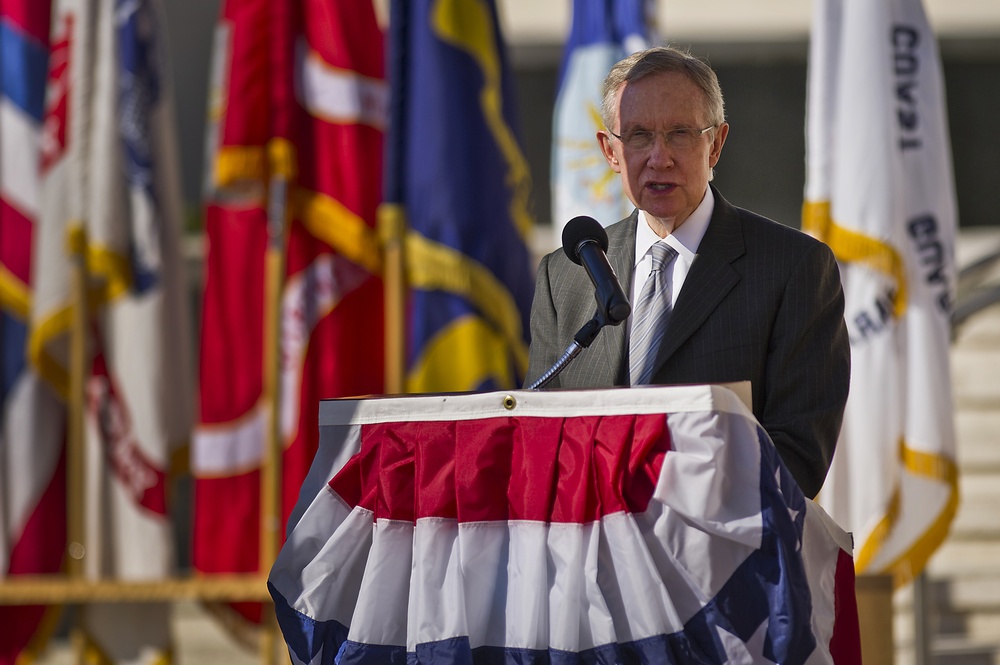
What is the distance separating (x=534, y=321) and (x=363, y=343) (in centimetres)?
242

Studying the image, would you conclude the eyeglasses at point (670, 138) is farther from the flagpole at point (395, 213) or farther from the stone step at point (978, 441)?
the stone step at point (978, 441)

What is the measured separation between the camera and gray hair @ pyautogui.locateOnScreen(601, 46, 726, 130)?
1.63 m

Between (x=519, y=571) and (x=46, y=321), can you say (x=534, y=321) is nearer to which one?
(x=519, y=571)

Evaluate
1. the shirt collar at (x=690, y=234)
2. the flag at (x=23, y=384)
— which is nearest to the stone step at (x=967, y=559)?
the flag at (x=23, y=384)

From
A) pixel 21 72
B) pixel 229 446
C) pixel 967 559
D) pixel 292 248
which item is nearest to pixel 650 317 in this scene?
pixel 292 248

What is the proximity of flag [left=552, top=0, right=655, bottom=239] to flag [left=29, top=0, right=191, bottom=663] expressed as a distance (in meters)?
1.38

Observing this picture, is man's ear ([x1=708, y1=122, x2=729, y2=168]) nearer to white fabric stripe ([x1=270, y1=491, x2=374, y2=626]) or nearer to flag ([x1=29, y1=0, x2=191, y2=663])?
white fabric stripe ([x1=270, y1=491, x2=374, y2=626])

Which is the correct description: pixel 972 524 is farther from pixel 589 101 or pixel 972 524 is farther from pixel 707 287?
pixel 707 287

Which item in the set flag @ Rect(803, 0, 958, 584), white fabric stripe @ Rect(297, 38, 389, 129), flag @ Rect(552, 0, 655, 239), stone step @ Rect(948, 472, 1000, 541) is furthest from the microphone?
stone step @ Rect(948, 472, 1000, 541)

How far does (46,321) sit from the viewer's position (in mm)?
4078

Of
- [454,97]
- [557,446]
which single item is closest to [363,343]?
[454,97]

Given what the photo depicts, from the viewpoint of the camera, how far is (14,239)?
4211mm

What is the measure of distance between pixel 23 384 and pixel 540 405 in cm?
315

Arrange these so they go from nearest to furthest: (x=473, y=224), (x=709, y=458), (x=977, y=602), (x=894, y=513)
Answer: (x=709, y=458)
(x=894, y=513)
(x=473, y=224)
(x=977, y=602)
